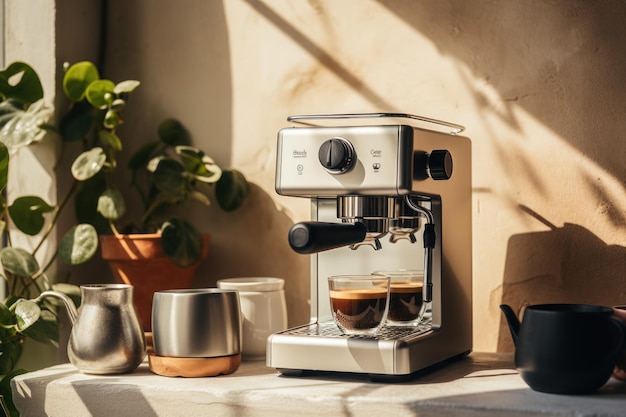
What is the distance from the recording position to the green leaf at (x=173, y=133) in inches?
72.0

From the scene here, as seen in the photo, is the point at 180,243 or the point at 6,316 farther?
the point at 180,243

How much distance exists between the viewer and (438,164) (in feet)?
4.19

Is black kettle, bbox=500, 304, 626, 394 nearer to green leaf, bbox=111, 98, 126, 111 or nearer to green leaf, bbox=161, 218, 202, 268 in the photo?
green leaf, bbox=161, 218, 202, 268

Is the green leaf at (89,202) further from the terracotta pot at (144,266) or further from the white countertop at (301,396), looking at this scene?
the white countertop at (301,396)

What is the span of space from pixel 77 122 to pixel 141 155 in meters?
0.15

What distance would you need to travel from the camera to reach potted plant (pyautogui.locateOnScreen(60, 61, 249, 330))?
1690 millimetres

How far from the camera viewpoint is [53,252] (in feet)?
5.77

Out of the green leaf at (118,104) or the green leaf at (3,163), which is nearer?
the green leaf at (3,163)

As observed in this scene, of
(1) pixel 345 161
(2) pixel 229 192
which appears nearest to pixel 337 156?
(1) pixel 345 161

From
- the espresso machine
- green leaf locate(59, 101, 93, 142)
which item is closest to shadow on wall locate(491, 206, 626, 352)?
the espresso machine

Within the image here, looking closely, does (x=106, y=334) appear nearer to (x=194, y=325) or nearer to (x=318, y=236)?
(x=194, y=325)

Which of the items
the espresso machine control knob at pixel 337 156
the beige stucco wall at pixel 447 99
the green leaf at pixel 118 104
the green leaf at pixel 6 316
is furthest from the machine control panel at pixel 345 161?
the green leaf at pixel 6 316

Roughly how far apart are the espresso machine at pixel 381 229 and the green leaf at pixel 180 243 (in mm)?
328

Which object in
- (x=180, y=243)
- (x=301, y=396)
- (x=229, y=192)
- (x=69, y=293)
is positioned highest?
(x=229, y=192)
